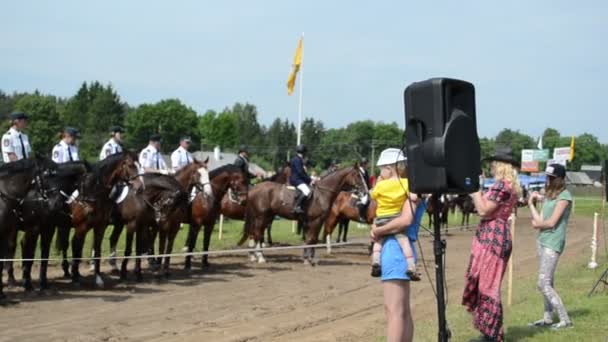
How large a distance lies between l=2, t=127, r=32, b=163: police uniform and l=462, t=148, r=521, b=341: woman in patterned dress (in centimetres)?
919

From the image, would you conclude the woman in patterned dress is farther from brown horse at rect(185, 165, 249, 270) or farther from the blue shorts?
brown horse at rect(185, 165, 249, 270)

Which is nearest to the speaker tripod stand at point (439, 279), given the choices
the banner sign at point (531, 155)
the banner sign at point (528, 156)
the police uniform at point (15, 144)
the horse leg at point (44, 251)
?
the horse leg at point (44, 251)

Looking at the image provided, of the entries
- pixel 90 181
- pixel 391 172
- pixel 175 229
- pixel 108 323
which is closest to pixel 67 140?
pixel 90 181

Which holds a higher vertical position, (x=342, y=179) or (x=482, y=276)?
(x=342, y=179)

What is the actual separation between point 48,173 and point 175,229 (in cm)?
387

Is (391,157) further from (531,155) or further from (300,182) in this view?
(531,155)

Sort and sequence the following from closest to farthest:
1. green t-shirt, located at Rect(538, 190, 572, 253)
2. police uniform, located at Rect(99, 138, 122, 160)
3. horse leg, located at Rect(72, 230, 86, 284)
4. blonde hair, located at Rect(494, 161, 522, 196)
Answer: blonde hair, located at Rect(494, 161, 522, 196) → green t-shirt, located at Rect(538, 190, 572, 253) → horse leg, located at Rect(72, 230, 86, 284) → police uniform, located at Rect(99, 138, 122, 160)

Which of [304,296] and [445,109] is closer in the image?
[445,109]

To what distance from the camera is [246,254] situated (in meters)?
20.2

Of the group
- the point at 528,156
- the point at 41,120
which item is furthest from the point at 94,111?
the point at 528,156

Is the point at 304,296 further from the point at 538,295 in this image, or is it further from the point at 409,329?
the point at 409,329

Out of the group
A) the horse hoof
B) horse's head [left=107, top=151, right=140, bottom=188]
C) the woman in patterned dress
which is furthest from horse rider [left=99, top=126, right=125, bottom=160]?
the woman in patterned dress

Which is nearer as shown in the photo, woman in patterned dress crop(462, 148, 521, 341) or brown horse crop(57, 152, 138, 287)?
woman in patterned dress crop(462, 148, 521, 341)

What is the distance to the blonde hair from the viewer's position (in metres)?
8.15
